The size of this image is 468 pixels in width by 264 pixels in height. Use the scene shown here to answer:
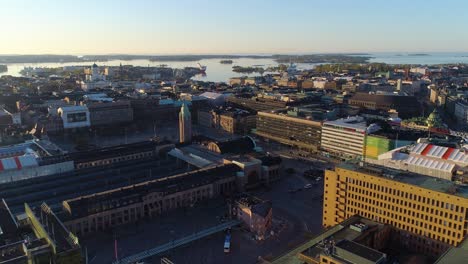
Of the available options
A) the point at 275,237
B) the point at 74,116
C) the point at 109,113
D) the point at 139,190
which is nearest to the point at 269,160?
the point at 275,237

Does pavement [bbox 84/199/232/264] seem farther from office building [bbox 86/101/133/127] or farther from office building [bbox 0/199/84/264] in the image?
office building [bbox 86/101/133/127]

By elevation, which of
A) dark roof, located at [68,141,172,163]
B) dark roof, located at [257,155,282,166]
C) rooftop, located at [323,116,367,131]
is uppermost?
rooftop, located at [323,116,367,131]

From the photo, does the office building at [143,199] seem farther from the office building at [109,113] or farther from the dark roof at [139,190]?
the office building at [109,113]

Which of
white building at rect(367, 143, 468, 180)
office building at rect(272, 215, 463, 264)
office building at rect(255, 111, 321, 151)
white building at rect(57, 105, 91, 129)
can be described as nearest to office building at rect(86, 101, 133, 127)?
white building at rect(57, 105, 91, 129)

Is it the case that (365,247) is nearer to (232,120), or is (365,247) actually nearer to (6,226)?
(6,226)

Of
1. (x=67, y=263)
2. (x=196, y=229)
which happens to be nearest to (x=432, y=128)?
(x=196, y=229)

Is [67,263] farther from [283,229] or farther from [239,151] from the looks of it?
[239,151]

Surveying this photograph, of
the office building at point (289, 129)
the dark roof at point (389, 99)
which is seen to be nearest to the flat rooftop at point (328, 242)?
the office building at point (289, 129)
